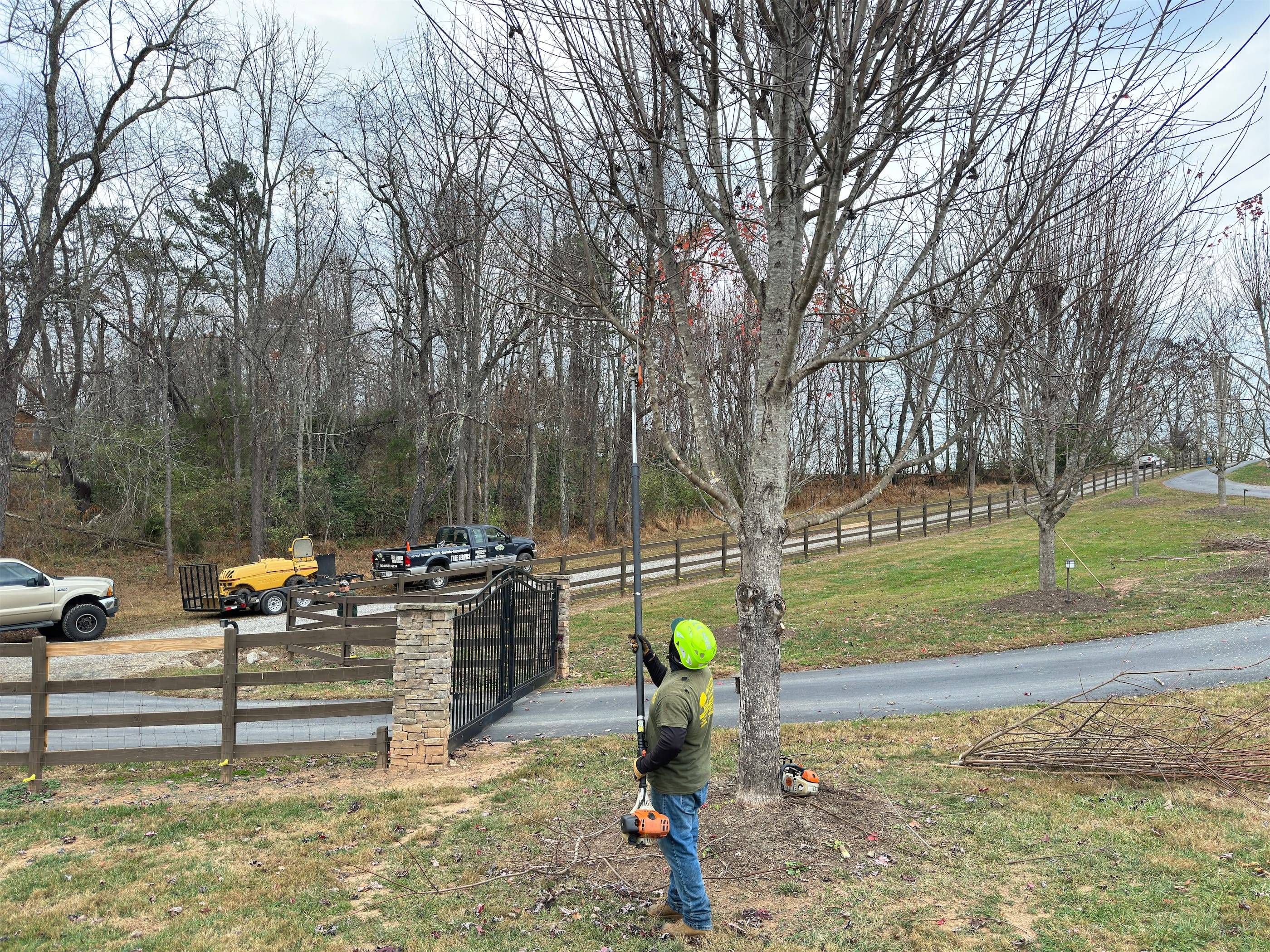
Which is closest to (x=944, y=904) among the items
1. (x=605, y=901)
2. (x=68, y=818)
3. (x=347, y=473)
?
(x=605, y=901)

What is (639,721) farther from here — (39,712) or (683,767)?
(39,712)

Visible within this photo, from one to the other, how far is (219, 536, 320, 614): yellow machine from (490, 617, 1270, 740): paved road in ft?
38.8

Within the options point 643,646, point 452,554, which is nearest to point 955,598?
Result: point 643,646

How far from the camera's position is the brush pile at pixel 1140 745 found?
20.3 ft

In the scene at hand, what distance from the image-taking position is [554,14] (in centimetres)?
491

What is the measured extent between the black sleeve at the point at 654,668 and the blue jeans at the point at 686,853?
2.24ft

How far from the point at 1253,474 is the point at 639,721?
63.3m

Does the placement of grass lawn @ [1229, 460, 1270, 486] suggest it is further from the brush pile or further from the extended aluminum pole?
the extended aluminum pole

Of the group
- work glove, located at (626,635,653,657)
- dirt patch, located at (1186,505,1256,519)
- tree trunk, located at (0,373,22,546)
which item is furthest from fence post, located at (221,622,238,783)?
dirt patch, located at (1186,505,1256,519)

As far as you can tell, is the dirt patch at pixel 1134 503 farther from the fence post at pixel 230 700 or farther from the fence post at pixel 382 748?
the fence post at pixel 230 700

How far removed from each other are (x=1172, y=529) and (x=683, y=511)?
19485 mm

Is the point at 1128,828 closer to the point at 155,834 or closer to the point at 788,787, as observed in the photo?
the point at 788,787

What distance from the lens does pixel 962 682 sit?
10477 mm

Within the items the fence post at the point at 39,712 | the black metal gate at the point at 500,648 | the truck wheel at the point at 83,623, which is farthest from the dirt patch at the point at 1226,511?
the truck wheel at the point at 83,623
